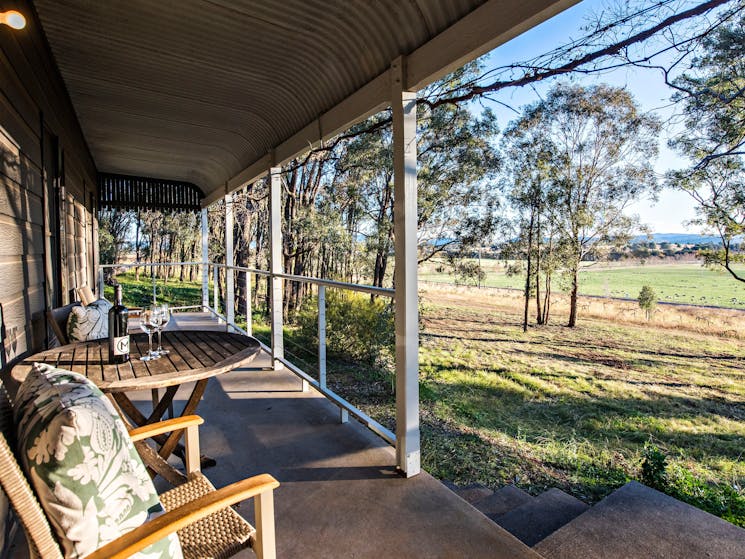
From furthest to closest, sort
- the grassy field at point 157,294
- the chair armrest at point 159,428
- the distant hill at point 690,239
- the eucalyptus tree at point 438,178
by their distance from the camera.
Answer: the grassy field at point 157,294 → the eucalyptus tree at point 438,178 → the distant hill at point 690,239 → the chair armrest at point 159,428

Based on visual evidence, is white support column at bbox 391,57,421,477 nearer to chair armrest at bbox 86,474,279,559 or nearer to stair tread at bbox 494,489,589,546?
stair tread at bbox 494,489,589,546

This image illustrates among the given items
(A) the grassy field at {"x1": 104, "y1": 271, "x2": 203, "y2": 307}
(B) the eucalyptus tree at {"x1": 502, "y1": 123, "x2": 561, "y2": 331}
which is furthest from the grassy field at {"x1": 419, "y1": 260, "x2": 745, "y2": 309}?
(A) the grassy field at {"x1": 104, "y1": 271, "x2": 203, "y2": 307}

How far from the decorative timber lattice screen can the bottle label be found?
6.52 metres

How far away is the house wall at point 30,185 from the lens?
2080mm

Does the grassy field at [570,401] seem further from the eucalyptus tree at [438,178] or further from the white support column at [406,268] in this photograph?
the white support column at [406,268]

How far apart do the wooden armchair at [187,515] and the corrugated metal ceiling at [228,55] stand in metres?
2.01


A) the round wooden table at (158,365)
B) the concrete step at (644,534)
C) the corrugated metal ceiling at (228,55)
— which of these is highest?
the corrugated metal ceiling at (228,55)

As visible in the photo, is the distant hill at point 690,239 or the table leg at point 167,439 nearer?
the table leg at point 167,439

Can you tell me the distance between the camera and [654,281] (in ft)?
49.5

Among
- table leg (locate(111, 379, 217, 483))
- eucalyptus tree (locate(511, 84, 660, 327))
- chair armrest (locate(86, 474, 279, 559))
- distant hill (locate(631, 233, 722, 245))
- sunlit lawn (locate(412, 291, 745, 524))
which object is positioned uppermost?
eucalyptus tree (locate(511, 84, 660, 327))

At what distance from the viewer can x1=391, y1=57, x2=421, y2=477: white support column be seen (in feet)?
7.97

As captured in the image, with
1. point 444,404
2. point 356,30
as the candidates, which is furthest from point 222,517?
point 444,404

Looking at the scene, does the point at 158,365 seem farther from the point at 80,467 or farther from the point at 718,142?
the point at 718,142

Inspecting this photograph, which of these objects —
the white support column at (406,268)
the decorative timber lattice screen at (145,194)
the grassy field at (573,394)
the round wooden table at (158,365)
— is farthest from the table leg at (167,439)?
the decorative timber lattice screen at (145,194)
